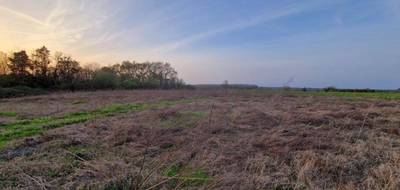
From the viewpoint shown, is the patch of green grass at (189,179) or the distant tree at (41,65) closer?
the patch of green grass at (189,179)

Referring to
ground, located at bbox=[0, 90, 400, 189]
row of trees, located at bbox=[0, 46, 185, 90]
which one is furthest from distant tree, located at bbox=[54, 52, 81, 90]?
ground, located at bbox=[0, 90, 400, 189]

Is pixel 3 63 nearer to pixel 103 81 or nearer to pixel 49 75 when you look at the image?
pixel 49 75

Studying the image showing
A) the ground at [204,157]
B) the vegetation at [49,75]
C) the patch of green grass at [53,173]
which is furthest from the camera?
the vegetation at [49,75]

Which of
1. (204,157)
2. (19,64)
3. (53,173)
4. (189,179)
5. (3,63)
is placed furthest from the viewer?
(3,63)

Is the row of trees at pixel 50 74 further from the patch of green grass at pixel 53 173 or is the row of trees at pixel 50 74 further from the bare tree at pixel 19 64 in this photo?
the patch of green grass at pixel 53 173

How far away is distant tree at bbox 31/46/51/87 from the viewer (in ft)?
145

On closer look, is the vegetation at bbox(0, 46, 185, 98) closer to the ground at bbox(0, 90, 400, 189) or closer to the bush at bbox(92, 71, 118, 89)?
the bush at bbox(92, 71, 118, 89)

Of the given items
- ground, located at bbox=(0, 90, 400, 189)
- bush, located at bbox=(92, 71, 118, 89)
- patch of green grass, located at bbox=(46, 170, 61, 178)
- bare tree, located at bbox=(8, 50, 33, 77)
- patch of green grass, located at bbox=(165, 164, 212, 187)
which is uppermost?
bare tree, located at bbox=(8, 50, 33, 77)

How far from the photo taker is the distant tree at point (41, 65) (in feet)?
145

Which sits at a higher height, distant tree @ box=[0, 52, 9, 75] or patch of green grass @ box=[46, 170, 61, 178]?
distant tree @ box=[0, 52, 9, 75]

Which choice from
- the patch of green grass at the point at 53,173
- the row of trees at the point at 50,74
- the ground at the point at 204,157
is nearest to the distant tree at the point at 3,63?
the row of trees at the point at 50,74

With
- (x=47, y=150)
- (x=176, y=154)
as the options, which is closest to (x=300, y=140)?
(x=176, y=154)

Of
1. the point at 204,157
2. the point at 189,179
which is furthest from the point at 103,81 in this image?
the point at 189,179

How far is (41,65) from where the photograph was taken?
45.2 m
